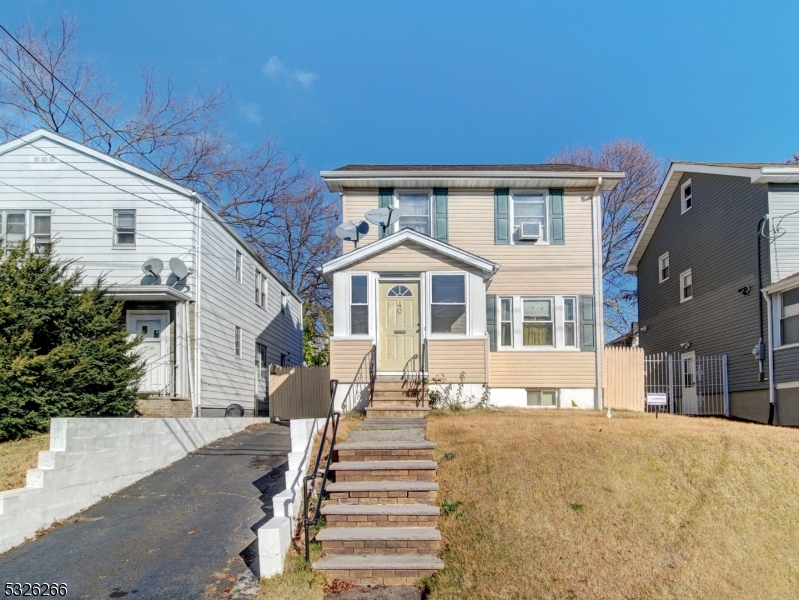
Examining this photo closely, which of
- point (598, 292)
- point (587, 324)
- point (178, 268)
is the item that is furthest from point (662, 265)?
point (178, 268)

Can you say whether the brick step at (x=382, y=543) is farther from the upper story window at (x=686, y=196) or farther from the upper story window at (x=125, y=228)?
the upper story window at (x=686, y=196)

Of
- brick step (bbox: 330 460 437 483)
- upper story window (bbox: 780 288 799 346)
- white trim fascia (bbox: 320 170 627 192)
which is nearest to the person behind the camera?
brick step (bbox: 330 460 437 483)

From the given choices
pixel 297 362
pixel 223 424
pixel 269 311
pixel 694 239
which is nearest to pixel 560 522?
pixel 223 424

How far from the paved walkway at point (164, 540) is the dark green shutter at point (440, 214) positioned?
7.61m

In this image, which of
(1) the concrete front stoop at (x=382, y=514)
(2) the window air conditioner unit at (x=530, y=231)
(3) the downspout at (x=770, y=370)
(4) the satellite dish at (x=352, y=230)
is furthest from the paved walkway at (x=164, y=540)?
(3) the downspout at (x=770, y=370)

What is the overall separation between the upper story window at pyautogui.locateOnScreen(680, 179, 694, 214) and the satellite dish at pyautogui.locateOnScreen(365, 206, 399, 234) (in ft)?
30.1

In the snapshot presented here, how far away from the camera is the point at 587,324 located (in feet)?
50.0

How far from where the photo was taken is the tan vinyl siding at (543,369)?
14969 mm

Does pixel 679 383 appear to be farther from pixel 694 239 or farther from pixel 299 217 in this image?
pixel 299 217

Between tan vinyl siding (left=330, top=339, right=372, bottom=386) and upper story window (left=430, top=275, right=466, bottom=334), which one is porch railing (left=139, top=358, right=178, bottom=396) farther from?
upper story window (left=430, top=275, right=466, bottom=334)

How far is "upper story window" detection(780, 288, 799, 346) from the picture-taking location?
45.9ft

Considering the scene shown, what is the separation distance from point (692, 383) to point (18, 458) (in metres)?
16.0

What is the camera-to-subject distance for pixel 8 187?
15055 mm

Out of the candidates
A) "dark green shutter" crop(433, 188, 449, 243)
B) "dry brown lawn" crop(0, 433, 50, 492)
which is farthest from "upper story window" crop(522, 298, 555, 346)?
"dry brown lawn" crop(0, 433, 50, 492)
